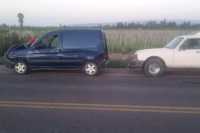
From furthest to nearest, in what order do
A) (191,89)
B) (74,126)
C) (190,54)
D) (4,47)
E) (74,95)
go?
(4,47), (190,54), (191,89), (74,95), (74,126)

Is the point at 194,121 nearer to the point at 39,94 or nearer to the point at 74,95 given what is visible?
the point at 74,95

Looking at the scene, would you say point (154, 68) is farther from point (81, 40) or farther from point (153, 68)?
point (81, 40)

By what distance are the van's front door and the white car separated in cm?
328

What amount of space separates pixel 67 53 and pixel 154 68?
3.72m

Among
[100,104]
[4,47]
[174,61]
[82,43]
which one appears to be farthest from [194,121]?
[4,47]

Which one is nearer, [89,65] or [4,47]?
[89,65]

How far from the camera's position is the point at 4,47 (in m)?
18.3

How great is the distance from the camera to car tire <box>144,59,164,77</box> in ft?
37.3

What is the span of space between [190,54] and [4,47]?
12.5 meters

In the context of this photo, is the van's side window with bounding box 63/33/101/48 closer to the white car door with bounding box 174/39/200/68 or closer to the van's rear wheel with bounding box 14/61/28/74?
the van's rear wheel with bounding box 14/61/28/74

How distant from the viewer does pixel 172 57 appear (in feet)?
36.7

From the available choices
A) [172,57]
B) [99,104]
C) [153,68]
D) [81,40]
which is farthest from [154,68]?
[99,104]

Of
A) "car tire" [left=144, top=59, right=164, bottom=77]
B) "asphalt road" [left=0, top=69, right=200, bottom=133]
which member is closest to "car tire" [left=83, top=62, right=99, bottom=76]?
"asphalt road" [left=0, top=69, right=200, bottom=133]

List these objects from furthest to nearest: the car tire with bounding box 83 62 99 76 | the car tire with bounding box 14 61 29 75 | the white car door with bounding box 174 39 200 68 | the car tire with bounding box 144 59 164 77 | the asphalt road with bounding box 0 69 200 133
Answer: the car tire with bounding box 14 61 29 75
the car tire with bounding box 83 62 99 76
the car tire with bounding box 144 59 164 77
the white car door with bounding box 174 39 200 68
the asphalt road with bounding box 0 69 200 133
